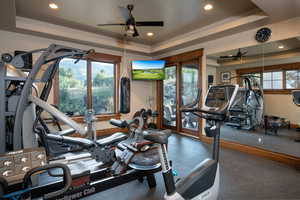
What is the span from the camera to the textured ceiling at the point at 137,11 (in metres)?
2.95

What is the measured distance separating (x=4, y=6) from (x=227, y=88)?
12.2 feet

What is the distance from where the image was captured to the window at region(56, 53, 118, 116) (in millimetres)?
4496

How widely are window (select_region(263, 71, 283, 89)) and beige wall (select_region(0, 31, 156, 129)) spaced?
11.9ft

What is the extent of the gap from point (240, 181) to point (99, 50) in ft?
15.7

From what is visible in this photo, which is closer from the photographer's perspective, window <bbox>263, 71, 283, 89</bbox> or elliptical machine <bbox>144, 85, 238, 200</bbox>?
elliptical machine <bbox>144, 85, 238, 200</bbox>

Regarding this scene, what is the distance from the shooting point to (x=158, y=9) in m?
3.22

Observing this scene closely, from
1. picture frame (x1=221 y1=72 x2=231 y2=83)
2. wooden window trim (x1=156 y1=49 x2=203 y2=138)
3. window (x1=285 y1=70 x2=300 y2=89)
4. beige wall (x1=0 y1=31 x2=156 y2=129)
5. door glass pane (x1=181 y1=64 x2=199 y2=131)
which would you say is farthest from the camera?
door glass pane (x1=181 y1=64 x2=199 y2=131)

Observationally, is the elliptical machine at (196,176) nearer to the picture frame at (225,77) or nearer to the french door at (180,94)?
the picture frame at (225,77)

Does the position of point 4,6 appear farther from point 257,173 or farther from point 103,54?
point 257,173

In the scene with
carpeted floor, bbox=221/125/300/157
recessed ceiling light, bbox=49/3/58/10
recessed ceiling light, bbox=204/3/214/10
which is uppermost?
recessed ceiling light, bbox=49/3/58/10

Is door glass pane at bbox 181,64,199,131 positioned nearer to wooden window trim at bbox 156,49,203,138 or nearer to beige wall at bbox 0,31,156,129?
wooden window trim at bbox 156,49,203,138

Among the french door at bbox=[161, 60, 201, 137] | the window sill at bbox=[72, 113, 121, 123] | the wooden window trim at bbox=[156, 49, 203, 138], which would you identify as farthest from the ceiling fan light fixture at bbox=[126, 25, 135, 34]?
the window sill at bbox=[72, 113, 121, 123]

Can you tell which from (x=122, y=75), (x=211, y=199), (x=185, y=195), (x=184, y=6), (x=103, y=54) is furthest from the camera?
(x=122, y=75)

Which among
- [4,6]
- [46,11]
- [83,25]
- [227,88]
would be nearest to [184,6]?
[227,88]
